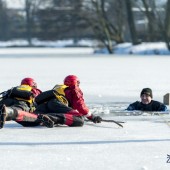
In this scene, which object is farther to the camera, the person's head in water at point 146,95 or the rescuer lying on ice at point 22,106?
the person's head in water at point 146,95

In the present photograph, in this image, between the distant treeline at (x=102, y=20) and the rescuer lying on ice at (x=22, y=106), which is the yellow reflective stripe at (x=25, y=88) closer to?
the rescuer lying on ice at (x=22, y=106)

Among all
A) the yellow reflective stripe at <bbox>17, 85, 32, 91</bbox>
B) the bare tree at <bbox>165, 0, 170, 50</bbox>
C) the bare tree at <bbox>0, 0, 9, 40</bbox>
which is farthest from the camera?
the bare tree at <bbox>0, 0, 9, 40</bbox>

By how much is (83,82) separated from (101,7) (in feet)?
144

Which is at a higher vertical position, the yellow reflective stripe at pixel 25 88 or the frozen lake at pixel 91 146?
the yellow reflective stripe at pixel 25 88

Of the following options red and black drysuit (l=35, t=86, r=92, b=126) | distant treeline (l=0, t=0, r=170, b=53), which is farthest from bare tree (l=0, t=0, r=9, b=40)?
red and black drysuit (l=35, t=86, r=92, b=126)

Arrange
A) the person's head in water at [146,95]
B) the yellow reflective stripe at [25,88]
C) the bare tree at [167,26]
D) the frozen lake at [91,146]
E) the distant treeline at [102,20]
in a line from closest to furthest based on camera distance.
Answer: the frozen lake at [91,146]
the yellow reflective stripe at [25,88]
the person's head in water at [146,95]
the bare tree at [167,26]
the distant treeline at [102,20]

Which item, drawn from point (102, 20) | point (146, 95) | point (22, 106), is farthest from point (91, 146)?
point (102, 20)

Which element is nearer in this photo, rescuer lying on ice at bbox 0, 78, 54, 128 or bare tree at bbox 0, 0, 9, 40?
rescuer lying on ice at bbox 0, 78, 54, 128

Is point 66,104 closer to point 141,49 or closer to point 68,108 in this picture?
point 68,108

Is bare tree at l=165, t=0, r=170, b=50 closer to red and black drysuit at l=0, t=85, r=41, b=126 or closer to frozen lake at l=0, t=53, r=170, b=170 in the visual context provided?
frozen lake at l=0, t=53, r=170, b=170

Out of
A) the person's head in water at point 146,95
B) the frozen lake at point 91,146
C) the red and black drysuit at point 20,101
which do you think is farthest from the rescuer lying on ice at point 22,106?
the person's head in water at point 146,95

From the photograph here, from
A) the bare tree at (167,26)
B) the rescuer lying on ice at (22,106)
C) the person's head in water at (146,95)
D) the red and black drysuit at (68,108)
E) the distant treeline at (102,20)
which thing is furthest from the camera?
the distant treeline at (102,20)

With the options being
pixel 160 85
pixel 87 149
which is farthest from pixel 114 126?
pixel 160 85

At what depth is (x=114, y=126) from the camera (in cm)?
980
